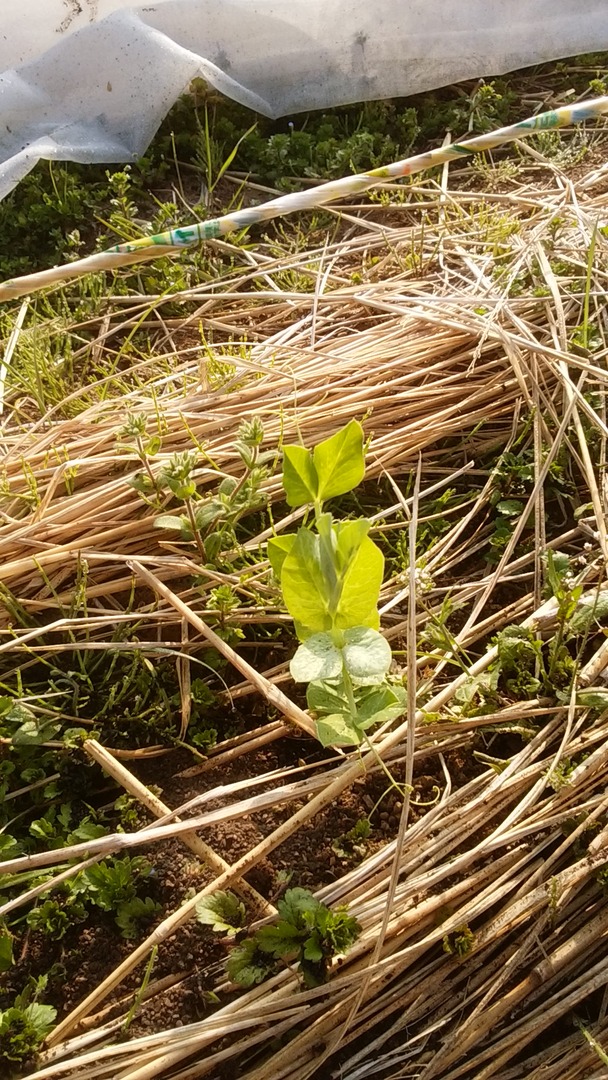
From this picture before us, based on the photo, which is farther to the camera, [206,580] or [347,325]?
[347,325]

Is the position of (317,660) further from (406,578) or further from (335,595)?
(406,578)

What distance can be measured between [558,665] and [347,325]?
1.03 m

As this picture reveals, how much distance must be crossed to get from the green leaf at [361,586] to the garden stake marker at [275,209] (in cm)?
134

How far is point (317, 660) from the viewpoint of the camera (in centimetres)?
90

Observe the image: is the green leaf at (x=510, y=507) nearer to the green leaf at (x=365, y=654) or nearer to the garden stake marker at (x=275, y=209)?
the green leaf at (x=365, y=654)

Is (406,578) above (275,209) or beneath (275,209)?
beneath

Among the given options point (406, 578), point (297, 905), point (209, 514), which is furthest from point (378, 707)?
point (209, 514)

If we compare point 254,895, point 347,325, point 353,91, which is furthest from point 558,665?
point 353,91

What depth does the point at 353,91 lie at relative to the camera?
258 cm

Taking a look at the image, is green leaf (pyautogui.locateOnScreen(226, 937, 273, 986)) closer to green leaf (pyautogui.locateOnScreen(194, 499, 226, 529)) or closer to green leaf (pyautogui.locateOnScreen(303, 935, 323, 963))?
green leaf (pyautogui.locateOnScreen(303, 935, 323, 963))

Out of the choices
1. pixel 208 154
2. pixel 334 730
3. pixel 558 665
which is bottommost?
pixel 558 665

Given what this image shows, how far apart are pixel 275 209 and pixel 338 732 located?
1659mm

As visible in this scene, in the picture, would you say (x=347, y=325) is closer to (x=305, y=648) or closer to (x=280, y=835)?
(x=305, y=648)

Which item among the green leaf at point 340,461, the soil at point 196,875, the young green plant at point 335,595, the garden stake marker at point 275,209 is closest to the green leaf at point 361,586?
the young green plant at point 335,595
